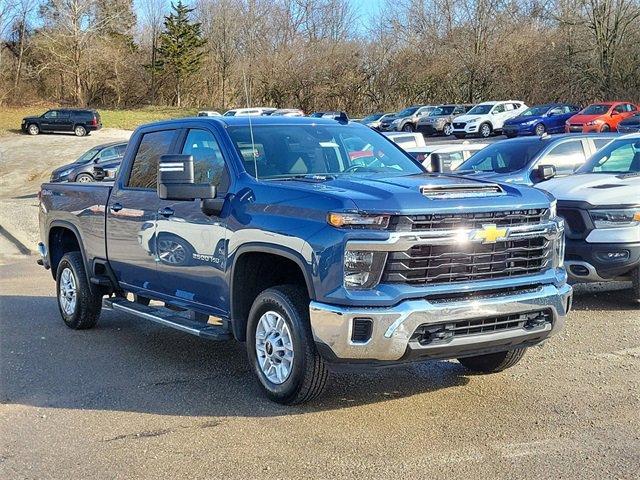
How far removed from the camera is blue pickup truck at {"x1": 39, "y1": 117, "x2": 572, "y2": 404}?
15.9 feet

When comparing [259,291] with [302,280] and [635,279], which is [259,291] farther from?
[635,279]

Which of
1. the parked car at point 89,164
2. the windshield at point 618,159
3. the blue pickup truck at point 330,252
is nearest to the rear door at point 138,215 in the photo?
the blue pickup truck at point 330,252

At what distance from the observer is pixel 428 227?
491 centimetres

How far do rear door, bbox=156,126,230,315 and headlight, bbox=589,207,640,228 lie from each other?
4.03 m

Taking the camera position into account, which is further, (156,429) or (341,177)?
(341,177)

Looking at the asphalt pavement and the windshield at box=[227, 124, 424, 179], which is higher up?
the windshield at box=[227, 124, 424, 179]

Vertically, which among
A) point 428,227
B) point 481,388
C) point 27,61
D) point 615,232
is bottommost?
point 481,388

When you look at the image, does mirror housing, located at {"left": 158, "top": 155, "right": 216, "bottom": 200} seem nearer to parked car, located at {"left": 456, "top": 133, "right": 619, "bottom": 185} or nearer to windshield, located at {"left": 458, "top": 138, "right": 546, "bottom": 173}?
parked car, located at {"left": 456, "top": 133, "right": 619, "bottom": 185}

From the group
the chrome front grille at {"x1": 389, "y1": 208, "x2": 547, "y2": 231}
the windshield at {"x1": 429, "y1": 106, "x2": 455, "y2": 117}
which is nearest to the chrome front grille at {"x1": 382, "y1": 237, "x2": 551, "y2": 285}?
the chrome front grille at {"x1": 389, "y1": 208, "x2": 547, "y2": 231}

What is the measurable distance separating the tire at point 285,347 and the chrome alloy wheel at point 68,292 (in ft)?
10.3

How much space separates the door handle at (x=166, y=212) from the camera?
252 inches

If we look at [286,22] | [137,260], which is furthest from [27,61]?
[137,260]

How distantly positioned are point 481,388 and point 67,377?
3.18 meters

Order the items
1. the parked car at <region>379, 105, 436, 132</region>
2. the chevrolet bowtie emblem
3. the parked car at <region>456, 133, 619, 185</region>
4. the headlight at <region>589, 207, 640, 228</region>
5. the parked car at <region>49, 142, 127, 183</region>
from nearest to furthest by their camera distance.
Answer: the chevrolet bowtie emblem, the headlight at <region>589, 207, 640, 228</region>, the parked car at <region>456, 133, 619, 185</region>, the parked car at <region>49, 142, 127, 183</region>, the parked car at <region>379, 105, 436, 132</region>
